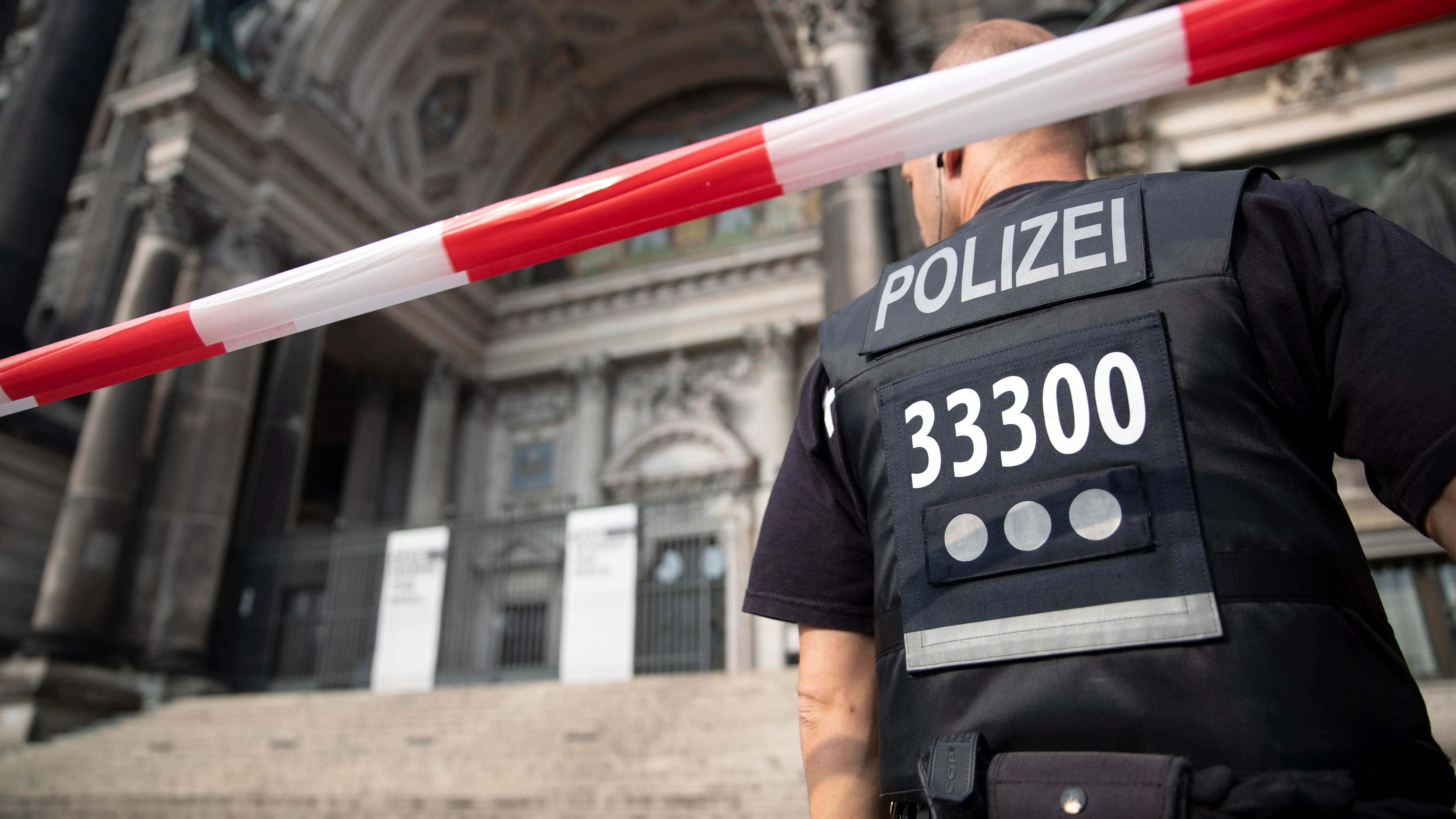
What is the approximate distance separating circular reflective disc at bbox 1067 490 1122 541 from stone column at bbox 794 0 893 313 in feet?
21.5

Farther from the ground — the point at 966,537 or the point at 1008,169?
the point at 1008,169

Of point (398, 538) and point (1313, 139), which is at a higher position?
point (1313, 139)

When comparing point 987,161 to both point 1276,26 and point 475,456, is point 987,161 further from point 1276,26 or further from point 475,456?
point 475,456

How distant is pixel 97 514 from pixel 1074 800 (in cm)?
1118

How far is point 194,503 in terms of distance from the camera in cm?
1054

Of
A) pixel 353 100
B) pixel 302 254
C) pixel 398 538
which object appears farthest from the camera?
pixel 353 100

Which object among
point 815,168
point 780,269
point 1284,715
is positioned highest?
point 780,269

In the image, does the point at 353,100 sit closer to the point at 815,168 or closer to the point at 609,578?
the point at 609,578

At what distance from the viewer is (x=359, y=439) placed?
51.3ft

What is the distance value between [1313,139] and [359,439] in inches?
534

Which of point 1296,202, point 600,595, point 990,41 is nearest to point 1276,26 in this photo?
point 1296,202

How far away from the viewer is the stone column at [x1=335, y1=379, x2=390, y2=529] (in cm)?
1521

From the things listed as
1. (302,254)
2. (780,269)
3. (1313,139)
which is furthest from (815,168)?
(780,269)

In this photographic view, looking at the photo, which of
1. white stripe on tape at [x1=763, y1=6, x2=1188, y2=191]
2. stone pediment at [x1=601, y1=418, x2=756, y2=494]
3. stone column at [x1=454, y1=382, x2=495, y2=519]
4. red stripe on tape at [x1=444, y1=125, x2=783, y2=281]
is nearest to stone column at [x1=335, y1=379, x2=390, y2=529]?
stone column at [x1=454, y1=382, x2=495, y2=519]
